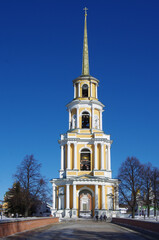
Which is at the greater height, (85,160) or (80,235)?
(85,160)

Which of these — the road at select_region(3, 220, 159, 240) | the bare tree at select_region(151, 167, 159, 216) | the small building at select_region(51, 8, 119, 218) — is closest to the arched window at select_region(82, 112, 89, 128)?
the small building at select_region(51, 8, 119, 218)

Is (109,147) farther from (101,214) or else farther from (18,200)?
(18,200)

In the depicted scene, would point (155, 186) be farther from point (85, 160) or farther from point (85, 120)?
→ point (85, 120)

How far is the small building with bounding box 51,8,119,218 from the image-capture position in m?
49.9

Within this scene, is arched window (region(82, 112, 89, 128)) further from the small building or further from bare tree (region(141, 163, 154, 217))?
bare tree (region(141, 163, 154, 217))

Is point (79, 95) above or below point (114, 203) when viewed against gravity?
above

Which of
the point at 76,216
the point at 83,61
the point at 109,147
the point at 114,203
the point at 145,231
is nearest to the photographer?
the point at 145,231

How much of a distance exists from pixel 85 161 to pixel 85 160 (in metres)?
0.21

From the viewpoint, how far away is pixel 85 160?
177ft

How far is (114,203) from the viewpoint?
170ft

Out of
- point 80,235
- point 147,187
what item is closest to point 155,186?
point 147,187

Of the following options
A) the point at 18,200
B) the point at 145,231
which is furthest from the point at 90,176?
the point at 145,231

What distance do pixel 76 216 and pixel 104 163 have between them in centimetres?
920

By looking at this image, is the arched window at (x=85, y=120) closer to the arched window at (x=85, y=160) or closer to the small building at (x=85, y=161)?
the small building at (x=85, y=161)
